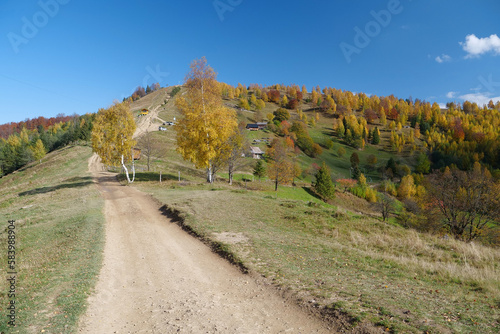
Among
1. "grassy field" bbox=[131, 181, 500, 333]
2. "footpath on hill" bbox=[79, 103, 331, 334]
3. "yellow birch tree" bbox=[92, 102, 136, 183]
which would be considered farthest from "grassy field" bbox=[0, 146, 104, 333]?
"yellow birch tree" bbox=[92, 102, 136, 183]

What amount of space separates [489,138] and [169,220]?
204 metres

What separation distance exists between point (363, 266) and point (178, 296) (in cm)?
773

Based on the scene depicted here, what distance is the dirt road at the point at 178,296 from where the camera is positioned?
6.97 m

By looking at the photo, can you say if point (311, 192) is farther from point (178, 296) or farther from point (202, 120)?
point (178, 296)

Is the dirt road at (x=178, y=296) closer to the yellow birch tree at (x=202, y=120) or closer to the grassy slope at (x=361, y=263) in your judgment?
the grassy slope at (x=361, y=263)

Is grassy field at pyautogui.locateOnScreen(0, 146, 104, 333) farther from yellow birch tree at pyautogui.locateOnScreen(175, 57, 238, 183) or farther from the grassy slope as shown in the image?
yellow birch tree at pyautogui.locateOnScreen(175, 57, 238, 183)

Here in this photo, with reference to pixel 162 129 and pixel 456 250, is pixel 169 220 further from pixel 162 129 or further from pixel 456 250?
pixel 162 129

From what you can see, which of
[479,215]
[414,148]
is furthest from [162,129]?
[414,148]

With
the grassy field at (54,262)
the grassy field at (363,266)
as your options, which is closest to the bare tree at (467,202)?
the grassy field at (363,266)

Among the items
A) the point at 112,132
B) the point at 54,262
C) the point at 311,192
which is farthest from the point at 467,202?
the point at 311,192

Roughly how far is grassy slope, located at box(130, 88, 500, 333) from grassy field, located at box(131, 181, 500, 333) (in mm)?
30

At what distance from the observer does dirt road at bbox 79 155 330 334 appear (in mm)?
6973

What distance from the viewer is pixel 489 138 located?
6083 inches

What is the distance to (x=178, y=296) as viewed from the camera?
875cm
